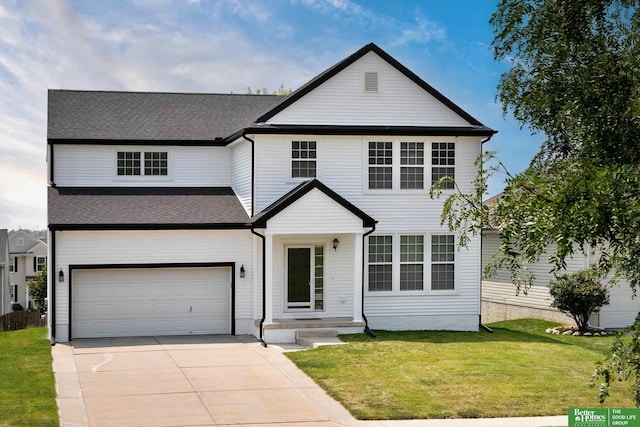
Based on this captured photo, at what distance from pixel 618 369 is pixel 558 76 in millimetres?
4769

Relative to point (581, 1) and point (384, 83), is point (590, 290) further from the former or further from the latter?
point (581, 1)

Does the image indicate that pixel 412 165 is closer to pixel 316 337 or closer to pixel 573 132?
pixel 316 337

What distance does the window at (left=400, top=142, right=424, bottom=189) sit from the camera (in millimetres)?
23922

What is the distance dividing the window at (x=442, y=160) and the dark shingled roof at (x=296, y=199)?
2785 mm

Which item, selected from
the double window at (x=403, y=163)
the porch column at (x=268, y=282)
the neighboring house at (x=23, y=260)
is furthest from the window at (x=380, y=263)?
the neighboring house at (x=23, y=260)

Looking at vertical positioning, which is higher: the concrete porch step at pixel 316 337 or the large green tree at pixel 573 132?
the large green tree at pixel 573 132

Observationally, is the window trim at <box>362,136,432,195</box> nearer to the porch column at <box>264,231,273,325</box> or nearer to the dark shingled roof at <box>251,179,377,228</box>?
the dark shingled roof at <box>251,179,377,228</box>

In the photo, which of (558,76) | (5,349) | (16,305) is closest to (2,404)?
(5,349)

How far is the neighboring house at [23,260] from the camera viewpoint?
2741 inches

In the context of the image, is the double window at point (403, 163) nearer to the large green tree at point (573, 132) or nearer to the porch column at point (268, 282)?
the porch column at point (268, 282)

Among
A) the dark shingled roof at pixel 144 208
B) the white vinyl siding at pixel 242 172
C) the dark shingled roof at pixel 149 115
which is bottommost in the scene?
the dark shingled roof at pixel 144 208

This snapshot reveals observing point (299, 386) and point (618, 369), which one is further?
point (299, 386)

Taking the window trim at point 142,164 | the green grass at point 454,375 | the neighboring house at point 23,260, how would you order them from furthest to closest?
the neighboring house at point 23,260
the window trim at point 142,164
the green grass at point 454,375

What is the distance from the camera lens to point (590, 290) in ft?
83.7
